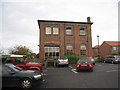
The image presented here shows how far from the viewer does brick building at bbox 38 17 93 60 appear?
25891mm

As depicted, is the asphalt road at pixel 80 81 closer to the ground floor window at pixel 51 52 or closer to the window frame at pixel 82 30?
the ground floor window at pixel 51 52

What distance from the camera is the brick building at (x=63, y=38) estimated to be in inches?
1019

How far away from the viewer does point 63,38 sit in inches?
1053

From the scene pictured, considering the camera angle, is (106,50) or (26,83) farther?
(106,50)

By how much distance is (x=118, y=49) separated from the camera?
2069 inches

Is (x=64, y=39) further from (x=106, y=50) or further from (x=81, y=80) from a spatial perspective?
(x=106, y=50)

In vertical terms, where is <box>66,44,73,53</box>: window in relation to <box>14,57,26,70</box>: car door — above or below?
above

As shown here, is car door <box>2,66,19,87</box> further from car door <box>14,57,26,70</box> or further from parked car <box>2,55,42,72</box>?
car door <box>14,57,26,70</box>

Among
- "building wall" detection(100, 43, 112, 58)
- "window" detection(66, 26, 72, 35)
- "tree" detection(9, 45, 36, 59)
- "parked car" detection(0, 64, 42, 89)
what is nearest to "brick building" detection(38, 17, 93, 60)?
"window" detection(66, 26, 72, 35)

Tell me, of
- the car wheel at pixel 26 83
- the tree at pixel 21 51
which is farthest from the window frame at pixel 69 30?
the car wheel at pixel 26 83

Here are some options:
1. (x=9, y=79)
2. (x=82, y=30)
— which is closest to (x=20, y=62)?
(x=9, y=79)

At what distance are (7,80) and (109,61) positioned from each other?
78.7 ft

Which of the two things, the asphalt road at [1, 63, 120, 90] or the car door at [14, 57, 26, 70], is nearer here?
the asphalt road at [1, 63, 120, 90]

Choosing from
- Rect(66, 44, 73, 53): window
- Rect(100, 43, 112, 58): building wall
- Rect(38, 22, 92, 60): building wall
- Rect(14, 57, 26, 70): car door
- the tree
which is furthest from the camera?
Rect(100, 43, 112, 58): building wall
